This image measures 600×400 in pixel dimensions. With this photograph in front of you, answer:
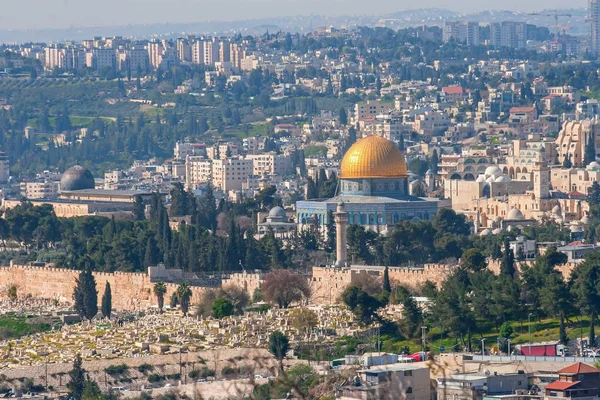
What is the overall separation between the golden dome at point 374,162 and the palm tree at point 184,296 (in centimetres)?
1699

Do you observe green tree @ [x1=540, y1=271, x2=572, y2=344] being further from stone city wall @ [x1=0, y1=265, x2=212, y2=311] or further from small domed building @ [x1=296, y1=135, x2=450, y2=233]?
small domed building @ [x1=296, y1=135, x2=450, y2=233]

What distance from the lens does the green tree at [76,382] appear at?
4756 cm

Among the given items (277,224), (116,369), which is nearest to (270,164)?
(277,224)

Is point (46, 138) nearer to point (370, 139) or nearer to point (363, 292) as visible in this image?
point (370, 139)

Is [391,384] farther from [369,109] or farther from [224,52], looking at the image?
[224,52]

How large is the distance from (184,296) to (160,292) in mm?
3337

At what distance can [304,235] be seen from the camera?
74.4m

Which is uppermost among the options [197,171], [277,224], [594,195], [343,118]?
[594,195]

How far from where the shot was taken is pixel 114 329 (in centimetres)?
5966

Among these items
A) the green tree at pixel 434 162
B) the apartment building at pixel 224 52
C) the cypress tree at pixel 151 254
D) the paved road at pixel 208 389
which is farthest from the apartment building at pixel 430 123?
the paved road at pixel 208 389

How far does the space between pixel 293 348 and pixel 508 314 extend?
517 cm

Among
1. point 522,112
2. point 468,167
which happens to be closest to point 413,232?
point 468,167

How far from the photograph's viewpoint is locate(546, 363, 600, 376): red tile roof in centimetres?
3971

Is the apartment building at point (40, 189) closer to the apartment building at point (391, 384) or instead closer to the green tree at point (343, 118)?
the green tree at point (343, 118)
